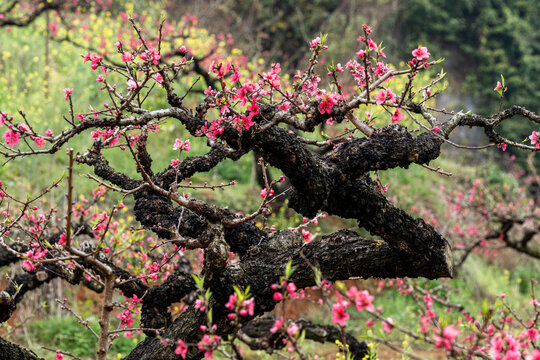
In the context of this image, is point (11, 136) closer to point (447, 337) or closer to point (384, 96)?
point (384, 96)

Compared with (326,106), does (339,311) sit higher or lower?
lower

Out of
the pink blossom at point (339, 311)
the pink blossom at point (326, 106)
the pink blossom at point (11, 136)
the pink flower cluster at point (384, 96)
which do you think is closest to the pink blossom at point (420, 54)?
the pink flower cluster at point (384, 96)

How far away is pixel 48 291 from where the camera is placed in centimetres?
668

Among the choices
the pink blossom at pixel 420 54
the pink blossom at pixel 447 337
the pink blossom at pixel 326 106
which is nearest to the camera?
the pink blossom at pixel 447 337

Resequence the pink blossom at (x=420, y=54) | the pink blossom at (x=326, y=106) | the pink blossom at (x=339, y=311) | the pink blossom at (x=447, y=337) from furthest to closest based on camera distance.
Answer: the pink blossom at (x=326, y=106), the pink blossom at (x=420, y=54), the pink blossom at (x=339, y=311), the pink blossom at (x=447, y=337)

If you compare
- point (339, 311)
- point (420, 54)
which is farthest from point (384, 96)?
point (339, 311)

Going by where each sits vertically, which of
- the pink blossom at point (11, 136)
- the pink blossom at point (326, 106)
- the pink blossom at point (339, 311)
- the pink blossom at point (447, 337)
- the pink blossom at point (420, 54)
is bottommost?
the pink blossom at point (447, 337)

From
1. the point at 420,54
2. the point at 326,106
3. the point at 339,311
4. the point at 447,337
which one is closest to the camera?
the point at 447,337

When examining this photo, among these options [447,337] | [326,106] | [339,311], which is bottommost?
[447,337]

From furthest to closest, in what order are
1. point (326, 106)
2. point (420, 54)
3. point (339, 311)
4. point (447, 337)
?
point (326, 106), point (420, 54), point (339, 311), point (447, 337)

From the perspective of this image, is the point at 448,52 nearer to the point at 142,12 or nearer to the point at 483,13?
the point at 483,13

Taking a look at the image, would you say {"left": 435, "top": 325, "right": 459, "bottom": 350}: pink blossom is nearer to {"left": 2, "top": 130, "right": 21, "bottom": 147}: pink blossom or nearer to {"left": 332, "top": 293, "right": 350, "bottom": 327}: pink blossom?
{"left": 332, "top": 293, "right": 350, "bottom": 327}: pink blossom

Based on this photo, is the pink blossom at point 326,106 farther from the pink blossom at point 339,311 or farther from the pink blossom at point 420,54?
the pink blossom at point 339,311

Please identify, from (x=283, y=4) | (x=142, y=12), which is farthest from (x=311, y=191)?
(x=283, y=4)
